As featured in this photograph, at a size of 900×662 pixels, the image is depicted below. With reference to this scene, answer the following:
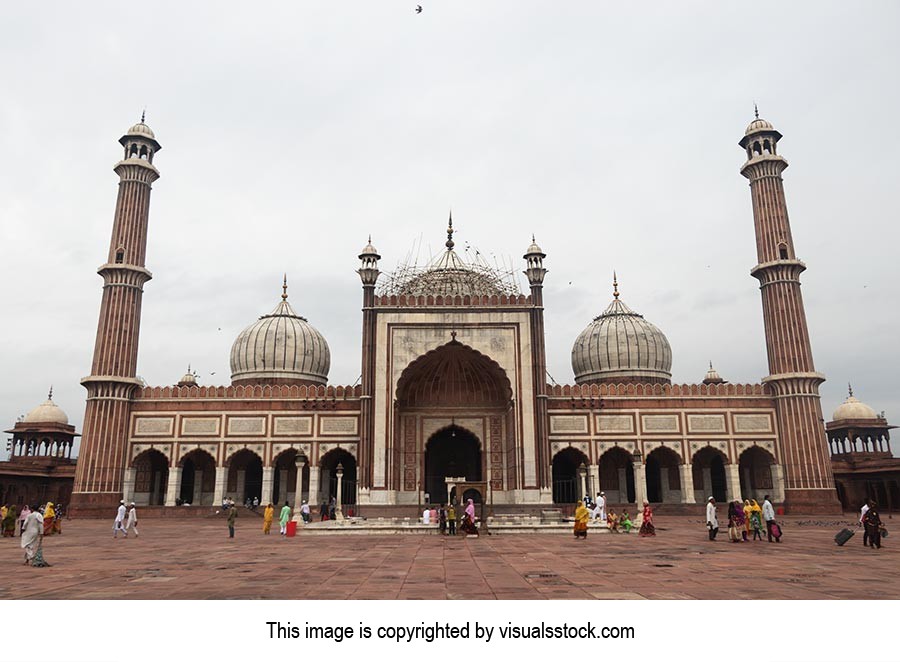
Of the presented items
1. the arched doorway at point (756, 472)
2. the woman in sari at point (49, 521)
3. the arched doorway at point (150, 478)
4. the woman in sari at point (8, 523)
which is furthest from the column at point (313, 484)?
the arched doorway at point (756, 472)

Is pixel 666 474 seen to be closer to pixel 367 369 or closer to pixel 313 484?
pixel 367 369

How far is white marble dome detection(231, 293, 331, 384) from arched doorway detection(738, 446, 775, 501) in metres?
22.0

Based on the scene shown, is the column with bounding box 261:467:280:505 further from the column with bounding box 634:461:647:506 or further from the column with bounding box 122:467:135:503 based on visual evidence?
the column with bounding box 634:461:647:506

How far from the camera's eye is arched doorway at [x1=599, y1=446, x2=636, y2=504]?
31.9 m

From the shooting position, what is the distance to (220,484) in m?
30.0

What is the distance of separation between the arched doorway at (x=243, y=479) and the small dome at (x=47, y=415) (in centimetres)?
1786

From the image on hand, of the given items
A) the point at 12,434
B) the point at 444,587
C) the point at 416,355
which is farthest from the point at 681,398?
the point at 12,434

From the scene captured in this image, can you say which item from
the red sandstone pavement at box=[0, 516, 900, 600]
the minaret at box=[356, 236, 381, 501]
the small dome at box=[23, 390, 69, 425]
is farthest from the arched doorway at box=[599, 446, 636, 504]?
the small dome at box=[23, 390, 69, 425]

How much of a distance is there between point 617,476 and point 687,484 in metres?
3.29

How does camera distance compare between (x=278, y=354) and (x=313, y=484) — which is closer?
(x=313, y=484)

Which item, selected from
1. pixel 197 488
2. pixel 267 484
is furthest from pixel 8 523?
pixel 197 488

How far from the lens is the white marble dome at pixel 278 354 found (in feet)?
118

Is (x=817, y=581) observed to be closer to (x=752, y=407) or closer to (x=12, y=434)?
(x=752, y=407)

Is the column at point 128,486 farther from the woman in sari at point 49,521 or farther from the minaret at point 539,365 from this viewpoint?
the minaret at point 539,365
